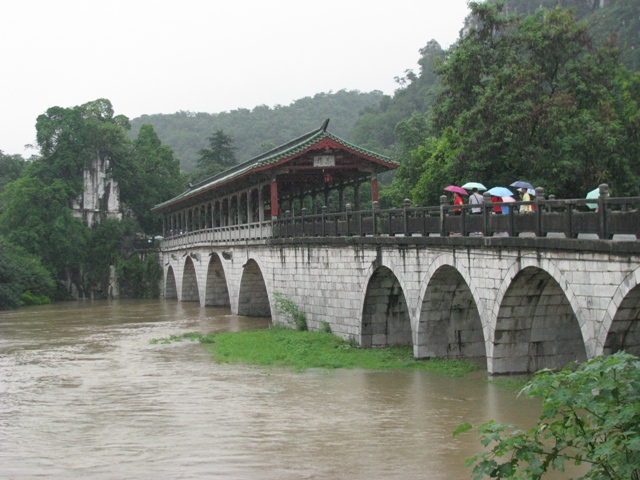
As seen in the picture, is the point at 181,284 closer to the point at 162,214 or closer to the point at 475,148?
the point at 162,214

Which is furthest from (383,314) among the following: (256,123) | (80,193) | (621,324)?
(256,123)

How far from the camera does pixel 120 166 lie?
54.8 metres

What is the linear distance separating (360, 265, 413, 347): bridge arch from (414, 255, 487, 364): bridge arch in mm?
2455

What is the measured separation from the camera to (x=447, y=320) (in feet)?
59.3

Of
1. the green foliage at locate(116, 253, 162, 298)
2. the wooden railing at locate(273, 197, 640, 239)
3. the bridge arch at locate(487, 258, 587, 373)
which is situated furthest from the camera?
the green foliage at locate(116, 253, 162, 298)

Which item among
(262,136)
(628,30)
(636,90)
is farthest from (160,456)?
(262,136)

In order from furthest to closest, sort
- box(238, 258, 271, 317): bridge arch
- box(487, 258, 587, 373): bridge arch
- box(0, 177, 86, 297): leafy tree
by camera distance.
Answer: box(0, 177, 86, 297): leafy tree, box(238, 258, 271, 317): bridge arch, box(487, 258, 587, 373): bridge arch

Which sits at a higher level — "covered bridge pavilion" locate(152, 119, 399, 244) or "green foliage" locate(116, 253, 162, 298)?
"covered bridge pavilion" locate(152, 119, 399, 244)

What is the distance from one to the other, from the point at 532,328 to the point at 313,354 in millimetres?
6483

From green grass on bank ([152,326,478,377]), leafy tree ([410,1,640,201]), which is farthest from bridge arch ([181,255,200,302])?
leafy tree ([410,1,640,201])

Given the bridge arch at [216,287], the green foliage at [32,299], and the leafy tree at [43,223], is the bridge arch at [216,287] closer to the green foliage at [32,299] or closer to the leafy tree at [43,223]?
the green foliage at [32,299]

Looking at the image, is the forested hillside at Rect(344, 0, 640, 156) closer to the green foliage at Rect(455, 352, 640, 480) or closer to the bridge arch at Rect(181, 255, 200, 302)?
the bridge arch at Rect(181, 255, 200, 302)

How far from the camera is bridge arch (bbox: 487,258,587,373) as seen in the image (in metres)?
14.8

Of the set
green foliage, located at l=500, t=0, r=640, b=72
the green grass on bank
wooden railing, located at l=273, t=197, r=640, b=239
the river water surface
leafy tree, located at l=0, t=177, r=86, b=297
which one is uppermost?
green foliage, located at l=500, t=0, r=640, b=72
